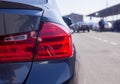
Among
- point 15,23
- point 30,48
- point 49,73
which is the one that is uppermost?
point 15,23

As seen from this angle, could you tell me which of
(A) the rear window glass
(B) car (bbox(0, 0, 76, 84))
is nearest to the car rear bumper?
(B) car (bbox(0, 0, 76, 84))

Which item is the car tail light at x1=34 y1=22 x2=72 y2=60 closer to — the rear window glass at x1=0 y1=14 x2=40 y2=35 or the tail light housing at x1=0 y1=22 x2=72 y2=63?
the tail light housing at x1=0 y1=22 x2=72 y2=63

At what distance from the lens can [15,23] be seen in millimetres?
2812

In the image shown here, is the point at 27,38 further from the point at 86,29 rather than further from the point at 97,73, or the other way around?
the point at 86,29

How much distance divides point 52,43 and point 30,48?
0.18 meters

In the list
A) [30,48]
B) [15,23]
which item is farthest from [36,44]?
[15,23]

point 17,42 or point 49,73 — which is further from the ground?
point 17,42

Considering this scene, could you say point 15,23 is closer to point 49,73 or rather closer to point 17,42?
point 17,42

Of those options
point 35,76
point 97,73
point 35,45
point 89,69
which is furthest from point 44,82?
point 89,69

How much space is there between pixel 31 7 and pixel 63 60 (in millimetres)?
499

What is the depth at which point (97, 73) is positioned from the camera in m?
8.86

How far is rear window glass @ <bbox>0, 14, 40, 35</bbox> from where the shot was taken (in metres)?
2.80

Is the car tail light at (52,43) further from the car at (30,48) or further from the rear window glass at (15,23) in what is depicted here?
the rear window glass at (15,23)

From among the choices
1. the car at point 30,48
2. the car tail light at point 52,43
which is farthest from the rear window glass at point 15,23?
the car tail light at point 52,43
